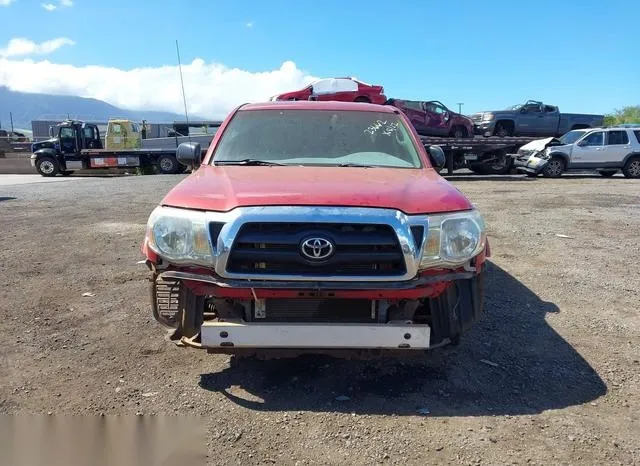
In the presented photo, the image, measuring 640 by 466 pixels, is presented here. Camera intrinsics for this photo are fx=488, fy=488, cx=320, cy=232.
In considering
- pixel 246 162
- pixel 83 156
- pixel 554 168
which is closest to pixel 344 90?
pixel 554 168

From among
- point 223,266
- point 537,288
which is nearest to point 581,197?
point 537,288

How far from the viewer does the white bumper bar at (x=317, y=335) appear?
2.70 meters

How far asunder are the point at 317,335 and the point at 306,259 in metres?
0.42

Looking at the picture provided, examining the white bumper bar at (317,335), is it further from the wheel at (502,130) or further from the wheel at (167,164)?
the wheel at (167,164)

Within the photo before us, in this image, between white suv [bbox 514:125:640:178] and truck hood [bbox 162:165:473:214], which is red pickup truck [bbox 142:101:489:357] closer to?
truck hood [bbox 162:165:473:214]

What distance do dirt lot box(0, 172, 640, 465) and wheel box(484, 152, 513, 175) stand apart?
531 inches

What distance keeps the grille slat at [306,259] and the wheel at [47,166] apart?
979 inches

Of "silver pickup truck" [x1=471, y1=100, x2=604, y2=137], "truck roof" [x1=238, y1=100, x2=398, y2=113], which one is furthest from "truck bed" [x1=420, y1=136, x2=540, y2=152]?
"truck roof" [x1=238, y1=100, x2=398, y2=113]

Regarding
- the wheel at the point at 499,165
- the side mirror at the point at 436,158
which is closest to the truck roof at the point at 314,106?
the side mirror at the point at 436,158

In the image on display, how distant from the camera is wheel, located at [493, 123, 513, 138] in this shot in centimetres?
2038

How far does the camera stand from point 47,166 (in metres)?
24.0

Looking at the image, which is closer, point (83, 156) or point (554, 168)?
point (554, 168)

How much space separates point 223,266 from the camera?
2.73m

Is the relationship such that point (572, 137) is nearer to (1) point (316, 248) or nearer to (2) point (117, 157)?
(1) point (316, 248)
